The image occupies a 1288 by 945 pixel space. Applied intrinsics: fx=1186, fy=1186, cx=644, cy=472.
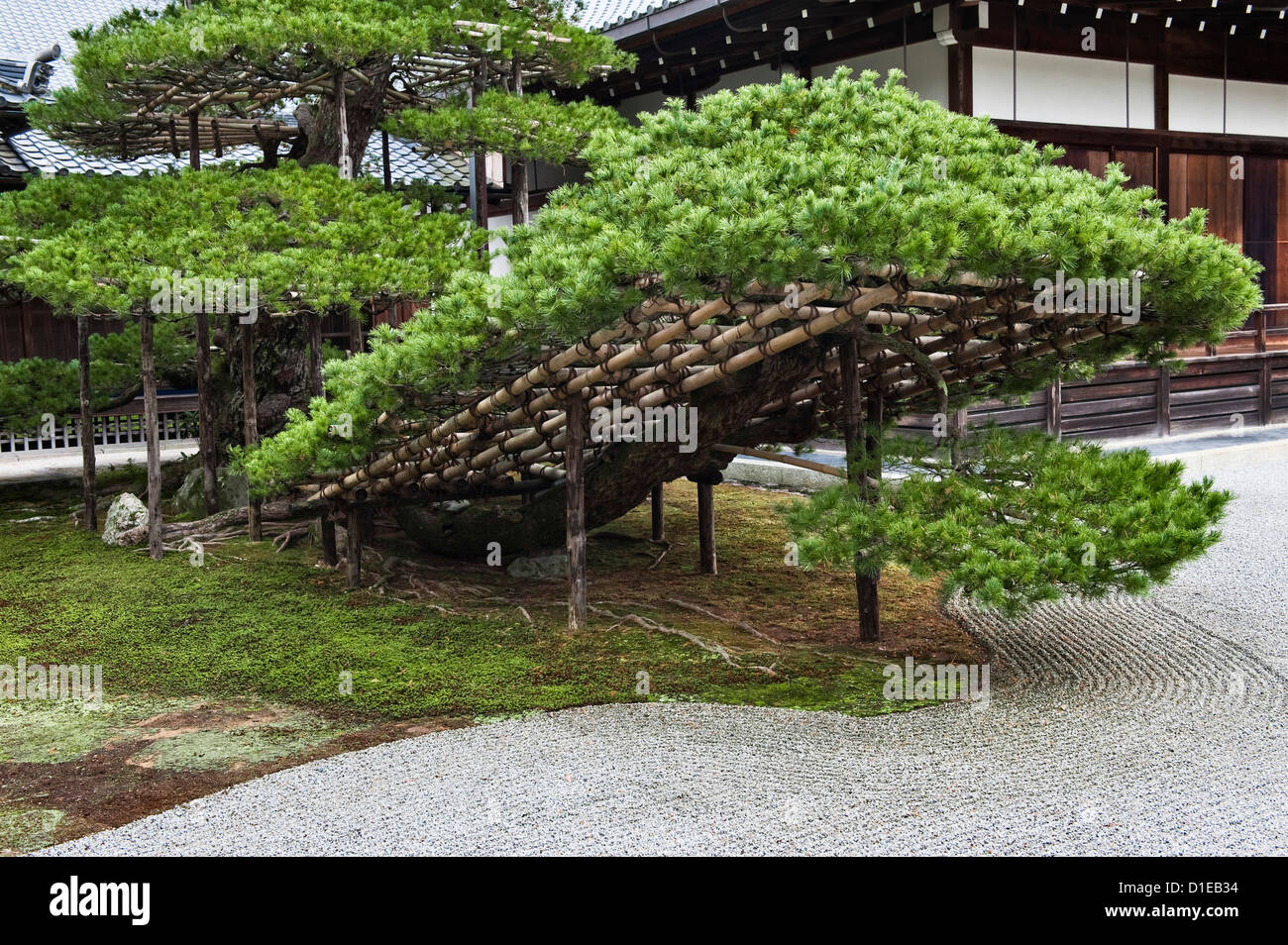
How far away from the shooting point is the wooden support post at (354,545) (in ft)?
31.0

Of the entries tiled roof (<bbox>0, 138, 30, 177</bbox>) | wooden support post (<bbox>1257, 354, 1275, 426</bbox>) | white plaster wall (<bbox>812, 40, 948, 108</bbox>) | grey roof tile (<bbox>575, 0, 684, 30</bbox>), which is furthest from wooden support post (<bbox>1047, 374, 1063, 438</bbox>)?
tiled roof (<bbox>0, 138, 30, 177</bbox>)

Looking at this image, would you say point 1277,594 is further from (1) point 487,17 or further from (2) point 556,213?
(1) point 487,17

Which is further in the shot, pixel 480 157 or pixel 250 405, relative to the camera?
pixel 250 405

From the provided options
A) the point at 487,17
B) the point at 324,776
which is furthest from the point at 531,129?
the point at 324,776

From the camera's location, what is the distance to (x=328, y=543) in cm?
1031

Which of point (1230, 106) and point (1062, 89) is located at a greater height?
point (1230, 106)

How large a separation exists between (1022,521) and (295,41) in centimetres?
637

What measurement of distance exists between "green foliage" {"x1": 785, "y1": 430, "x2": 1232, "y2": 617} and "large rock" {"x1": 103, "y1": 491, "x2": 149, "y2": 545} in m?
7.49

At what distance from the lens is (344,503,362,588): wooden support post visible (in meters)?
9.44

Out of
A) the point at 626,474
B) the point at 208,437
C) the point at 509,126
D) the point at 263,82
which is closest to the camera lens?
the point at 626,474

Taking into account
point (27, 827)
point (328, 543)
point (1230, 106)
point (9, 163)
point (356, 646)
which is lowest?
point (27, 827)

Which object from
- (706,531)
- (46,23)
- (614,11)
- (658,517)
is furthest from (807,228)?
(46,23)

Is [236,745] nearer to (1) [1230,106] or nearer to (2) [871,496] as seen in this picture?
(2) [871,496]

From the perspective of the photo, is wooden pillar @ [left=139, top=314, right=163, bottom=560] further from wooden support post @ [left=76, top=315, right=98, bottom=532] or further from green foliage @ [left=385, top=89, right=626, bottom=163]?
green foliage @ [left=385, top=89, right=626, bottom=163]
